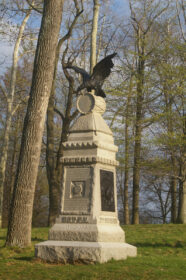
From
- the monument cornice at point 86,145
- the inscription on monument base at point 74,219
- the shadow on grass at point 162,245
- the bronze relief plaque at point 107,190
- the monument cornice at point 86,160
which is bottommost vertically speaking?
the shadow on grass at point 162,245

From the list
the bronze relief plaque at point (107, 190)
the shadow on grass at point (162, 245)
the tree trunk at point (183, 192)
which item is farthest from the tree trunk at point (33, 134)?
the tree trunk at point (183, 192)

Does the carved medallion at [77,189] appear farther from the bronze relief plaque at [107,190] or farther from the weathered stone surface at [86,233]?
the weathered stone surface at [86,233]

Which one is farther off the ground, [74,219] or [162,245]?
[74,219]

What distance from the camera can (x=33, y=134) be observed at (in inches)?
396

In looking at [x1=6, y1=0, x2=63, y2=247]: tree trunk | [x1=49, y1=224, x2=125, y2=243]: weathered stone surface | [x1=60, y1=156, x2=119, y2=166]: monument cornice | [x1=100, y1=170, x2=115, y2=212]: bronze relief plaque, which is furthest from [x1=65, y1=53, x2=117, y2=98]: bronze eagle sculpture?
[x1=49, y1=224, x2=125, y2=243]: weathered stone surface

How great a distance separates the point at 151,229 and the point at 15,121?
15810 millimetres

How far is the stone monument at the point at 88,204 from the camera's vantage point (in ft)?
23.9

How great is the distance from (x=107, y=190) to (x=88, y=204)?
1.91ft

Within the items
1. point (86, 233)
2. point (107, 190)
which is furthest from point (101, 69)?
point (86, 233)

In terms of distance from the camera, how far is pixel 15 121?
27.8m

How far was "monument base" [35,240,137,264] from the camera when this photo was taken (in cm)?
702

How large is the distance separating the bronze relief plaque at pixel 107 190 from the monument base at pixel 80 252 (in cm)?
79

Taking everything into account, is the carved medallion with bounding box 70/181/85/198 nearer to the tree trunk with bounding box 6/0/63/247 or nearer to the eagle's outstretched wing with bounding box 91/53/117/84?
the tree trunk with bounding box 6/0/63/247

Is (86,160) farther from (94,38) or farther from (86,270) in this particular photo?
(94,38)
